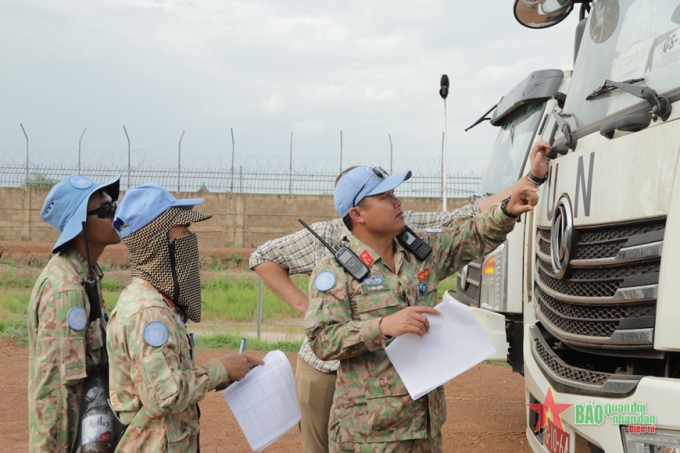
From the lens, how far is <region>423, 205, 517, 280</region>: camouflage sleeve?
129 inches

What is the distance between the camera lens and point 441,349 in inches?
116

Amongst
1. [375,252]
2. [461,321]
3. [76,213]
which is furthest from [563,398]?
[76,213]

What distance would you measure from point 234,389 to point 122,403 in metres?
0.44

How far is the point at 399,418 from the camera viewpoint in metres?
2.97

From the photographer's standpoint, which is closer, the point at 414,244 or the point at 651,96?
the point at 651,96

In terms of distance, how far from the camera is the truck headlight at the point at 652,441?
2357mm

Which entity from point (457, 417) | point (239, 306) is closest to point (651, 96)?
point (457, 417)

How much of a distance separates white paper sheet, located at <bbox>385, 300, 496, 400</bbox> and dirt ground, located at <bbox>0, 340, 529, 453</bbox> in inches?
121

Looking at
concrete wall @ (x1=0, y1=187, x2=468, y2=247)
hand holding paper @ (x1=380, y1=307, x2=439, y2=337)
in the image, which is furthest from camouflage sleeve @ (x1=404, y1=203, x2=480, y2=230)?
concrete wall @ (x1=0, y1=187, x2=468, y2=247)

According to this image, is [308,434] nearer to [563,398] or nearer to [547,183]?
[563,398]

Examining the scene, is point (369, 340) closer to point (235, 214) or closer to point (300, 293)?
point (300, 293)

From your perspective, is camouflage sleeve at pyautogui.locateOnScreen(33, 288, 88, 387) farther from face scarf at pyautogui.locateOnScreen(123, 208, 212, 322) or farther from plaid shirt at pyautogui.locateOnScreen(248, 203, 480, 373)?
plaid shirt at pyautogui.locateOnScreen(248, 203, 480, 373)

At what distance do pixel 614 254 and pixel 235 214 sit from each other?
68.3 ft

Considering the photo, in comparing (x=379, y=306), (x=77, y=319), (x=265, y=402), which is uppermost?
(x=379, y=306)
